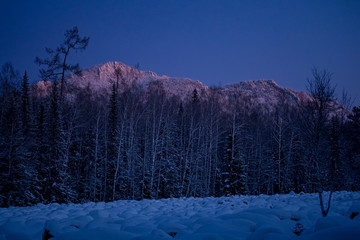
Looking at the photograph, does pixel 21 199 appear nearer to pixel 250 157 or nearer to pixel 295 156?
pixel 250 157

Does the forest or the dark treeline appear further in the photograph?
the dark treeline

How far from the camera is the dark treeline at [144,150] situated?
28.7ft

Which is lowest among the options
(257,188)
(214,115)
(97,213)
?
(257,188)

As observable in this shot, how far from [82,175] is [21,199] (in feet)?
36.1

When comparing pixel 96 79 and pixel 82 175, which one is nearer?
pixel 82 175

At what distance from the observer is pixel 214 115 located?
19.6 m

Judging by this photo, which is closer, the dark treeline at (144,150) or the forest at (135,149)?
the forest at (135,149)

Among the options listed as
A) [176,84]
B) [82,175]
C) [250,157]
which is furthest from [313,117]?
[176,84]

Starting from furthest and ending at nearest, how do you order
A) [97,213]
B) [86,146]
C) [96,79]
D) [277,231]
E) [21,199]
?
1. [96,79]
2. [86,146]
3. [21,199]
4. [97,213]
5. [277,231]

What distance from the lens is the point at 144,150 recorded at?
2064cm

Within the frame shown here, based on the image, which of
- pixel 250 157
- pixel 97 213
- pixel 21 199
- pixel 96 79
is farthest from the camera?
pixel 96 79

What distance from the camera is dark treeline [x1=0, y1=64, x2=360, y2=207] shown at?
875cm

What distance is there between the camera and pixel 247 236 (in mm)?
2432

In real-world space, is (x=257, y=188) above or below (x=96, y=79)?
below
